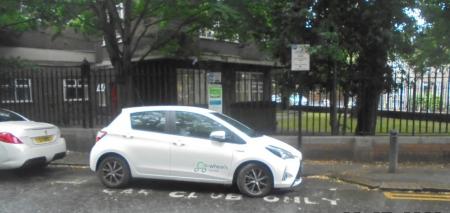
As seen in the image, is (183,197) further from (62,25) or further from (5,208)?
(62,25)

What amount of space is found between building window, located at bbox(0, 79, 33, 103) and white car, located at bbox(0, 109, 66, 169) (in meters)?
4.98

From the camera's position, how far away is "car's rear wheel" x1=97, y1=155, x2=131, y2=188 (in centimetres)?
838

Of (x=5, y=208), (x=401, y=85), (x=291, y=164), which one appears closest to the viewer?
(x=5, y=208)

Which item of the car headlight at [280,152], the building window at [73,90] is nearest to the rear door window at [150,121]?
the car headlight at [280,152]

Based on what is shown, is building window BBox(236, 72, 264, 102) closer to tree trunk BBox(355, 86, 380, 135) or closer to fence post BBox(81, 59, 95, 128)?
tree trunk BBox(355, 86, 380, 135)

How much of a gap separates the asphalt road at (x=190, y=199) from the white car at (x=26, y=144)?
1.44 ft

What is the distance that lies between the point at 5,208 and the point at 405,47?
952 cm

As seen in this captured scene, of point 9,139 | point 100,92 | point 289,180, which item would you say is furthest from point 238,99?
point 9,139

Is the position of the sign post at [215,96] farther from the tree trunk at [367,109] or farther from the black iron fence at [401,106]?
the tree trunk at [367,109]

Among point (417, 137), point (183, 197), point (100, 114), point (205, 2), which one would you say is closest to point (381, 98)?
point (417, 137)

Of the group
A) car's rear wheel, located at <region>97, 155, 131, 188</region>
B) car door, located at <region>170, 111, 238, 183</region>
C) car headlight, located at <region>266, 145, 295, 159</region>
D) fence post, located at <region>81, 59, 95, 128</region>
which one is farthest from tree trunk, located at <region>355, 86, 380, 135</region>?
fence post, located at <region>81, 59, 95, 128</region>

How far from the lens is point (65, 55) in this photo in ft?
76.2

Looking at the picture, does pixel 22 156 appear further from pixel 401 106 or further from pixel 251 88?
Answer: pixel 401 106

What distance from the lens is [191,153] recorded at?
8008mm
